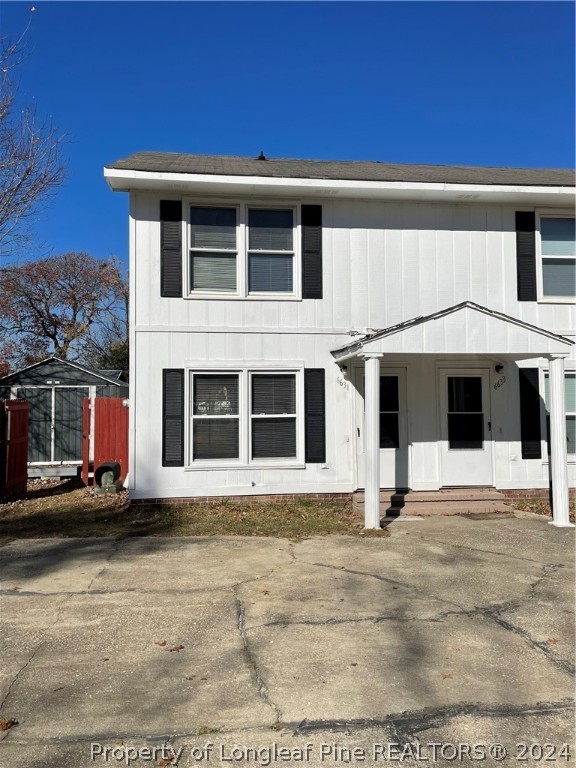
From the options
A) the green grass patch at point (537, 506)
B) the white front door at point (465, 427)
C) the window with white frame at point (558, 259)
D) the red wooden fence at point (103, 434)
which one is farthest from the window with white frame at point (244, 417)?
the window with white frame at point (558, 259)

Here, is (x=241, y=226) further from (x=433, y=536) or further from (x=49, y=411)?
(x=49, y=411)

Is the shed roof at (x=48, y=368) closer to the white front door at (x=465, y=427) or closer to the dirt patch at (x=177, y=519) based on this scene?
the dirt patch at (x=177, y=519)

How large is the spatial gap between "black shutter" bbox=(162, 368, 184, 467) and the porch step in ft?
9.85

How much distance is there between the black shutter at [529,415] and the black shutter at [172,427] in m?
5.82

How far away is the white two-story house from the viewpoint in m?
9.12

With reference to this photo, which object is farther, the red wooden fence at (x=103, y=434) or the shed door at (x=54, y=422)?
the shed door at (x=54, y=422)

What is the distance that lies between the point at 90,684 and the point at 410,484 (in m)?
6.85

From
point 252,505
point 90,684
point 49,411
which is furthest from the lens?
point 49,411

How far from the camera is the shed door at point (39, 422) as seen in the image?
1395 centimetres

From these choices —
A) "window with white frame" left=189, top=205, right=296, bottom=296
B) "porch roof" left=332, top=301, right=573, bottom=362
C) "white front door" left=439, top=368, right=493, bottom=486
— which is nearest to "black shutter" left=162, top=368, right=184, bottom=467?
"window with white frame" left=189, top=205, right=296, bottom=296

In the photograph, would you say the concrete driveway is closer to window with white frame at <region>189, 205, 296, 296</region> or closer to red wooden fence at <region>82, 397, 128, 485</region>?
window with white frame at <region>189, 205, 296, 296</region>

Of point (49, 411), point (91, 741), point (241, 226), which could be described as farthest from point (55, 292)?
point (91, 741)

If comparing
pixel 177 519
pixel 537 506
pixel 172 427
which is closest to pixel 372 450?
pixel 177 519

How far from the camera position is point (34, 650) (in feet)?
13.3
